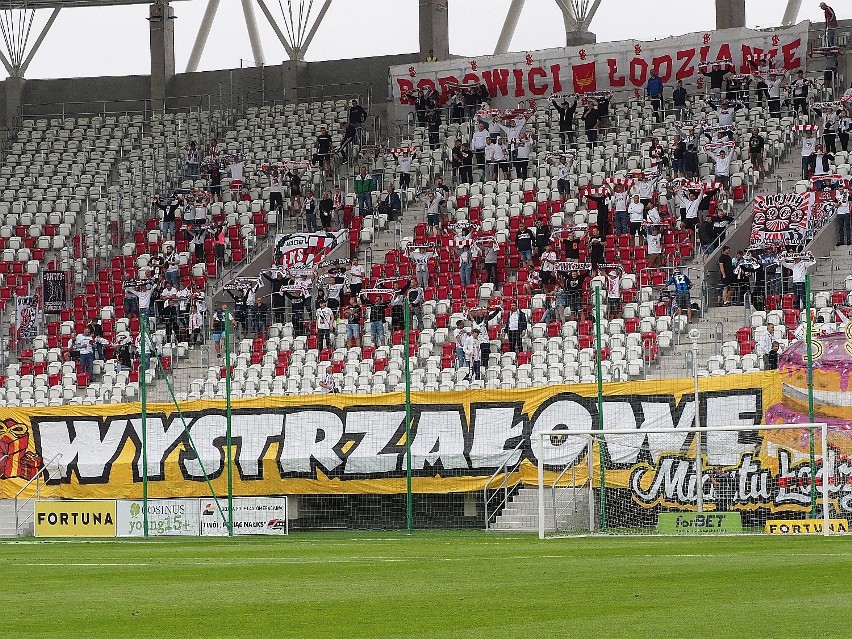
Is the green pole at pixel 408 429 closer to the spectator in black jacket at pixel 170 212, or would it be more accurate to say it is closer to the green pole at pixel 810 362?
the green pole at pixel 810 362

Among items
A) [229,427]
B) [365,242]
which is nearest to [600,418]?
[229,427]

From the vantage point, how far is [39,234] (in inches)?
1596

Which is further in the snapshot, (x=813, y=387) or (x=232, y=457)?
(x=232, y=457)

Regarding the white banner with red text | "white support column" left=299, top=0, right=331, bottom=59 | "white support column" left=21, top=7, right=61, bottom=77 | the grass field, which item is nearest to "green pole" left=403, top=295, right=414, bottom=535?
the grass field

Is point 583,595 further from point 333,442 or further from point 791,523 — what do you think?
point 333,442

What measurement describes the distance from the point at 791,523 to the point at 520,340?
897cm

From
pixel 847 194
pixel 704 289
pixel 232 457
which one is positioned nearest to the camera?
pixel 232 457

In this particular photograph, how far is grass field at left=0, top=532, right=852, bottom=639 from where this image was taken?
28.2 feet

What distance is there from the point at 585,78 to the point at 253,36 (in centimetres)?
1635

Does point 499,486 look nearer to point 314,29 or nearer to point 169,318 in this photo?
point 169,318

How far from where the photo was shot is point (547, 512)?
2331cm

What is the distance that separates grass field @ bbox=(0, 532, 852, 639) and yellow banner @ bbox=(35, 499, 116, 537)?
7608 mm

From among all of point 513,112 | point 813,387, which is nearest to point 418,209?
point 513,112

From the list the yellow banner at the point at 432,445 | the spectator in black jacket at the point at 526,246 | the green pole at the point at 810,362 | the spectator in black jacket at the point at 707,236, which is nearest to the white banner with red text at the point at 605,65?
the spectator in black jacket at the point at 707,236
